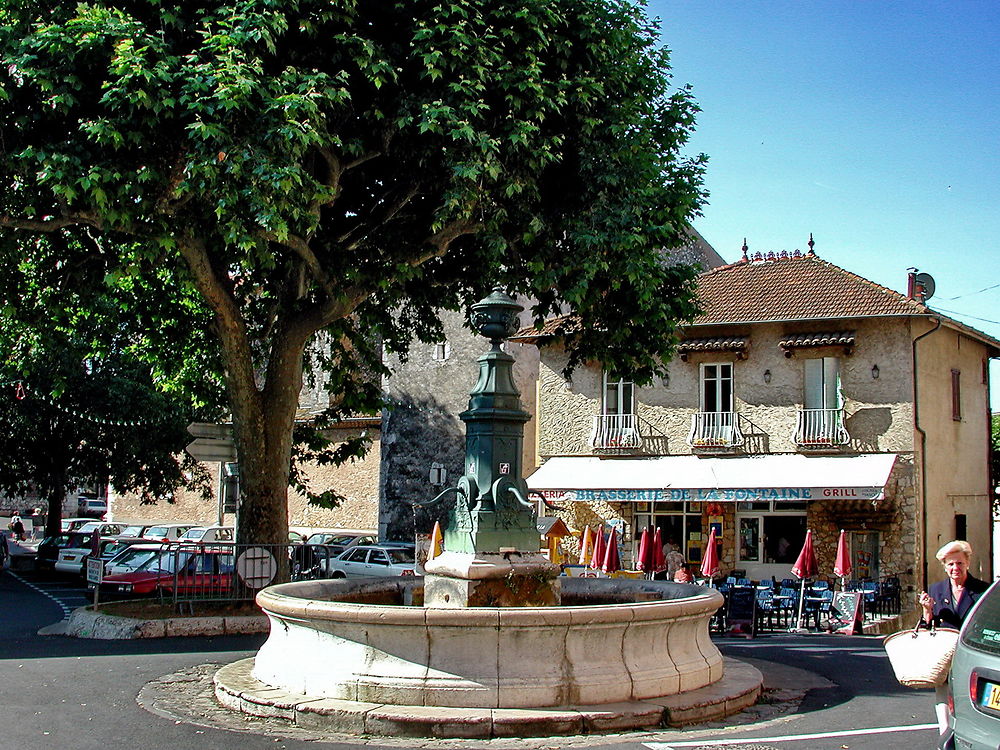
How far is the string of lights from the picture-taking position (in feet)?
98.0

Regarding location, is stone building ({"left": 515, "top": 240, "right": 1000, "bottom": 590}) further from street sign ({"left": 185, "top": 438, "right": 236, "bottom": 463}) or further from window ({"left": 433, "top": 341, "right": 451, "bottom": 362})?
street sign ({"left": 185, "top": 438, "right": 236, "bottom": 463})

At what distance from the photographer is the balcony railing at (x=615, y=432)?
28844mm

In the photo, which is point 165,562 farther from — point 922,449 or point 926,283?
point 926,283

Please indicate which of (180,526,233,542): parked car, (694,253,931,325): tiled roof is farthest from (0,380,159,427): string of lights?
(694,253,931,325): tiled roof

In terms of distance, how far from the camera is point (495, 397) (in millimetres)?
10625

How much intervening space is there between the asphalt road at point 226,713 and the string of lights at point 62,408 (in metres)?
16.5

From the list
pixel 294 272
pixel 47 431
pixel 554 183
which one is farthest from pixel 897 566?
pixel 47 431

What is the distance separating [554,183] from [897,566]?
14316 millimetres

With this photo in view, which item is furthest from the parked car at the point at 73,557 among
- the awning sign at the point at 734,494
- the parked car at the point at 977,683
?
the parked car at the point at 977,683

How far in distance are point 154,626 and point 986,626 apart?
11596 mm

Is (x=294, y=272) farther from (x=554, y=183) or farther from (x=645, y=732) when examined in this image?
(x=645, y=732)

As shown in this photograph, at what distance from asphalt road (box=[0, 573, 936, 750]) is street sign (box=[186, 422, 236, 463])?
4406mm

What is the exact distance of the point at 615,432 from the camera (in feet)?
95.6

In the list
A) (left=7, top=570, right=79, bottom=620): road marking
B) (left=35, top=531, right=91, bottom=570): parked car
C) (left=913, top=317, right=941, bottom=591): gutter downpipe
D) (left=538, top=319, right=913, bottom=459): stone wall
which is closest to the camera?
(left=7, top=570, right=79, bottom=620): road marking
